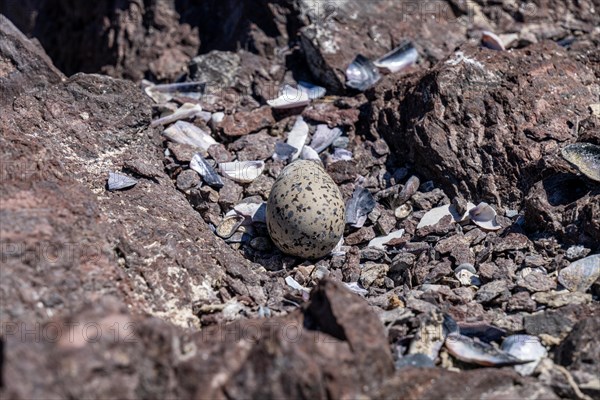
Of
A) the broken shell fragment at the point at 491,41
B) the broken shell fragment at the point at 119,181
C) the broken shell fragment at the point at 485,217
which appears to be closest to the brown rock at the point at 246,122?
the broken shell fragment at the point at 119,181

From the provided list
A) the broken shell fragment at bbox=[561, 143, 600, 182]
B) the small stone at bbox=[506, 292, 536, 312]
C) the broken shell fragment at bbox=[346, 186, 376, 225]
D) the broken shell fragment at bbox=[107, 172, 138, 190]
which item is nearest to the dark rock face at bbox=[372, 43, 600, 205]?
the broken shell fragment at bbox=[561, 143, 600, 182]

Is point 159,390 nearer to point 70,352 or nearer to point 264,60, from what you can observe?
point 70,352

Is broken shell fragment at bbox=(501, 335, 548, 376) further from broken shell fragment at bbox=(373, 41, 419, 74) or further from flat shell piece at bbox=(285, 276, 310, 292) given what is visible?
broken shell fragment at bbox=(373, 41, 419, 74)

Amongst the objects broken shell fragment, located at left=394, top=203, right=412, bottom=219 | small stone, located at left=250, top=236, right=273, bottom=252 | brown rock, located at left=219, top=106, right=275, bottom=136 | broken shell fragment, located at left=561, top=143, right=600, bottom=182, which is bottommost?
small stone, located at left=250, top=236, right=273, bottom=252

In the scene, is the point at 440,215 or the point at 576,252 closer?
the point at 576,252

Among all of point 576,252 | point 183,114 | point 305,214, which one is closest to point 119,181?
point 305,214

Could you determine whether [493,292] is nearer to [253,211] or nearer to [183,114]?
[253,211]

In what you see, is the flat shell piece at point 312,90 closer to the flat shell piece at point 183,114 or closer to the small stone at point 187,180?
the flat shell piece at point 183,114
